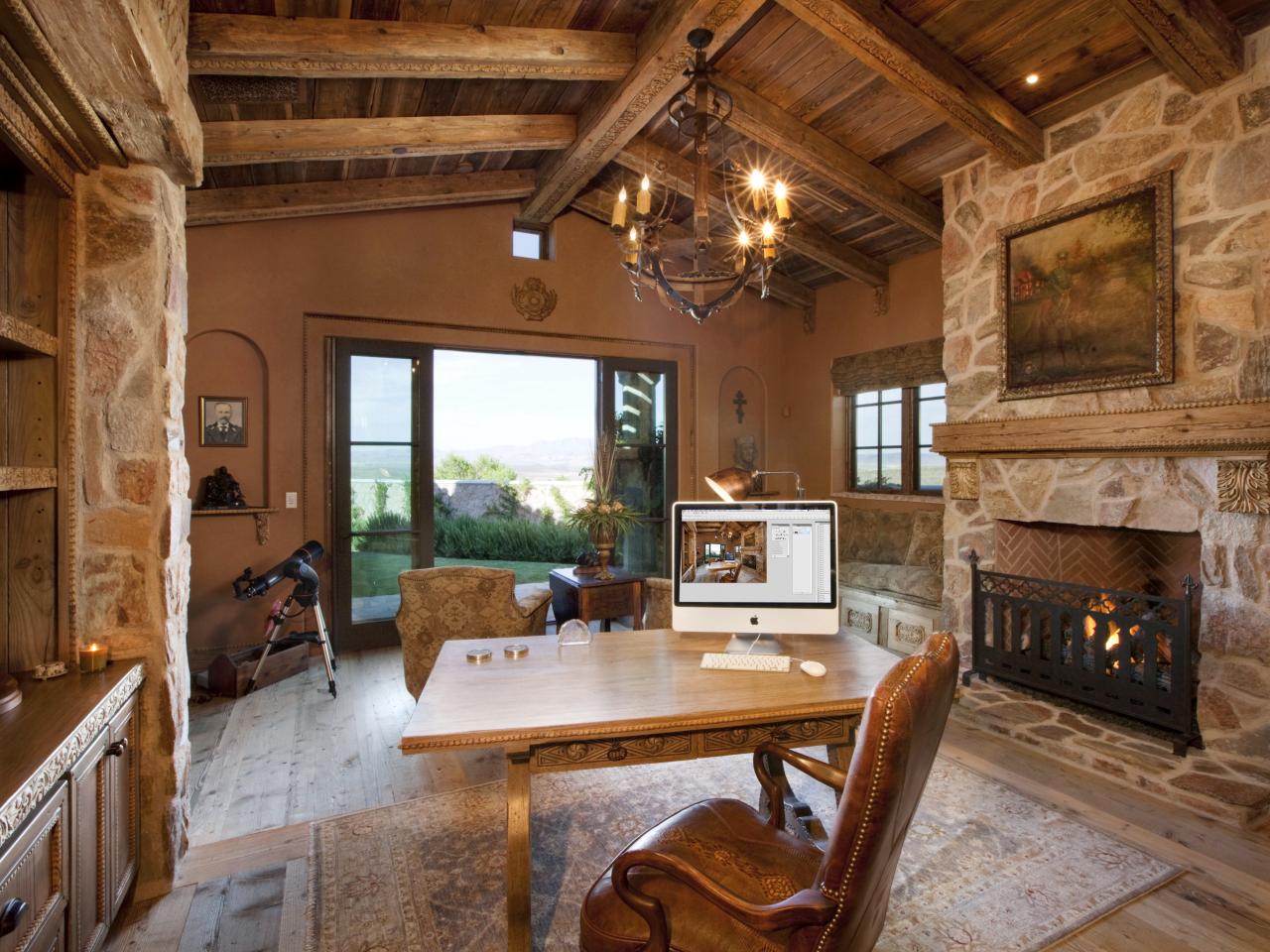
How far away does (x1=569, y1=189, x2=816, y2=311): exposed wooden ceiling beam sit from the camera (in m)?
5.46

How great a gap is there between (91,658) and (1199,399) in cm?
414

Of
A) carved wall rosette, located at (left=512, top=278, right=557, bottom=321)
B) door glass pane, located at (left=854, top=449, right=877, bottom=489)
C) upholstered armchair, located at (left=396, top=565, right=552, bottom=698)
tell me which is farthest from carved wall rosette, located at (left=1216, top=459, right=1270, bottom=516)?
carved wall rosette, located at (left=512, top=278, right=557, bottom=321)

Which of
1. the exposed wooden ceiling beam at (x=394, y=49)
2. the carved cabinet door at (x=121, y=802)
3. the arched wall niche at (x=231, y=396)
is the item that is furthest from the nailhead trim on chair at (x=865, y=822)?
the arched wall niche at (x=231, y=396)

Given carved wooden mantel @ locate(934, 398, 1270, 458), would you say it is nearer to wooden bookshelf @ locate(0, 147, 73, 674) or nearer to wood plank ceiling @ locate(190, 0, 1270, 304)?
wood plank ceiling @ locate(190, 0, 1270, 304)

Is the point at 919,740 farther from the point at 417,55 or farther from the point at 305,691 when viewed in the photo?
the point at 305,691

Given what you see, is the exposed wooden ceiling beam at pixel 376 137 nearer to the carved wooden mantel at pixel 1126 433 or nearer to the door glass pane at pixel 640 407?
the door glass pane at pixel 640 407

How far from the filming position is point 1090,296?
10.3ft

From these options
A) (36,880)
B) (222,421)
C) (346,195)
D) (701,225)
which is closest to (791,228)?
(701,225)

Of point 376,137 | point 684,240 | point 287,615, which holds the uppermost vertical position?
point 684,240

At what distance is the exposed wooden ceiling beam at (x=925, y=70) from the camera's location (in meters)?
2.71

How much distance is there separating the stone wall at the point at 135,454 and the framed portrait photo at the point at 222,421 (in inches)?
106

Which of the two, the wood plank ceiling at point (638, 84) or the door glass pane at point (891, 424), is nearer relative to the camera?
the wood plank ceiling at point (638, 84)

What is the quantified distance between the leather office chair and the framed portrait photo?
4.23 metres

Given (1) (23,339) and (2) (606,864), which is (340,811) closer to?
(2) (606,864)
